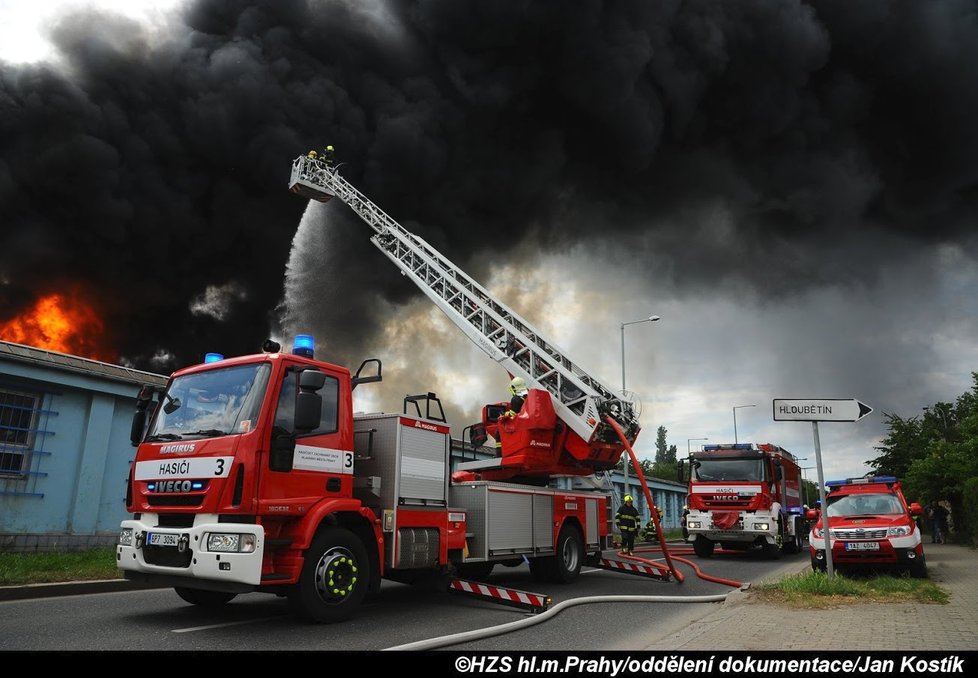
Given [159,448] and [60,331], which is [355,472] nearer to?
[159,448]

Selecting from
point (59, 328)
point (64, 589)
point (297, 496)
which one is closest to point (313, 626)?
point (297, 496)

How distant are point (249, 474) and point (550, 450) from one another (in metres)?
5.35

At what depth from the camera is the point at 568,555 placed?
10539 millimetres

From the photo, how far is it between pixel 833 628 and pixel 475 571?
210 inches

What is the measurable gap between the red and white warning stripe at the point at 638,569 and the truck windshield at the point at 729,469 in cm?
629

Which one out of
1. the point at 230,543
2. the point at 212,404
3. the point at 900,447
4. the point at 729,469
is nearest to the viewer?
the point at 230,543

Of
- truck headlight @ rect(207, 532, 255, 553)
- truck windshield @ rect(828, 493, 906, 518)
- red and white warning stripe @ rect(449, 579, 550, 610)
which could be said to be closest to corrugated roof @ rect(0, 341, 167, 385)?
truck headlight @ rect(207, 532, 255, 553)

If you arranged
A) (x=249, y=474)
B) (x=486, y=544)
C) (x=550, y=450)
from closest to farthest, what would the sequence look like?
(x=249, y=474), (x=486, y=544), (x=550, y=450)

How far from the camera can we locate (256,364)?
260 inches

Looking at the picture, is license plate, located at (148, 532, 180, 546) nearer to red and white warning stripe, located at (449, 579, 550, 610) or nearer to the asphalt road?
the asphalt road

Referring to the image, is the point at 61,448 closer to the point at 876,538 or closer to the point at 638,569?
the point at 638,569
